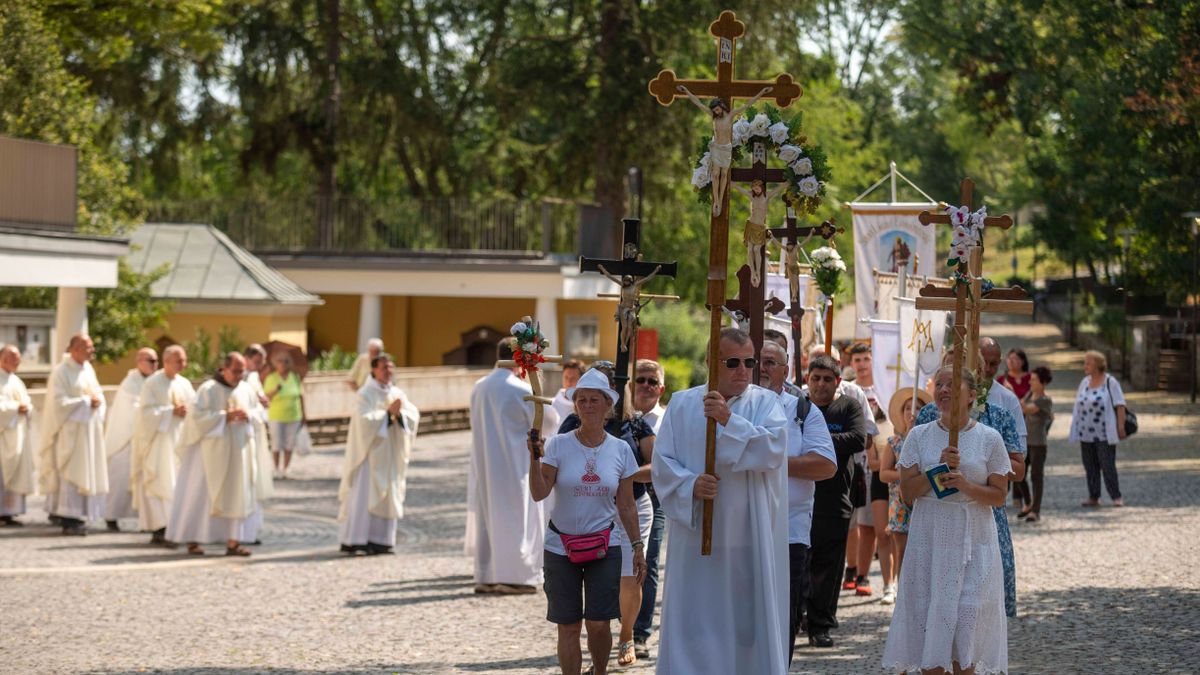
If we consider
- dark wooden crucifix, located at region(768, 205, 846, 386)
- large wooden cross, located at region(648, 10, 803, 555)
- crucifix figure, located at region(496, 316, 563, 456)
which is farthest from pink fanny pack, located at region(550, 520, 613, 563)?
dark wooden crucifix, located at region(768, 205, 846, 386)

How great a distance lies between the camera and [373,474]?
1594cm

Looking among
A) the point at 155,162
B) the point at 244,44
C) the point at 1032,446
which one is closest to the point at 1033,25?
the point at 244,44

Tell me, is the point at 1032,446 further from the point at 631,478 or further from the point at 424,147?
the point at 424,147

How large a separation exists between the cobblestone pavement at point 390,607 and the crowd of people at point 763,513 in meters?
0.95

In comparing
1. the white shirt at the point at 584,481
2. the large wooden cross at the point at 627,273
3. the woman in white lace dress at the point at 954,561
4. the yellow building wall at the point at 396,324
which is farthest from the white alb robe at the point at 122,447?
the yellow building wall at the point at 396,324

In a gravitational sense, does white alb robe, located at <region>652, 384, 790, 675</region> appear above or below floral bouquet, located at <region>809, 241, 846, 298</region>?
below

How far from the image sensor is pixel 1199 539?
53.5 feet

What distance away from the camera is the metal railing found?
123 ft

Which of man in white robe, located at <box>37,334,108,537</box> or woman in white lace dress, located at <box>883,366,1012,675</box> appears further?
man in white robe, located at <box>37,334,108,537</box>

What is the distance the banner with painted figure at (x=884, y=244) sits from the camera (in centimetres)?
1712

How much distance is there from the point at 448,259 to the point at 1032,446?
20787 mm

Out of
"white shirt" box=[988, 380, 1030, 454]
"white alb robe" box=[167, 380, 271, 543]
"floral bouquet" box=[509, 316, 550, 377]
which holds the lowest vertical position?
"white alb robe" box=[167, 380, 271, 543]

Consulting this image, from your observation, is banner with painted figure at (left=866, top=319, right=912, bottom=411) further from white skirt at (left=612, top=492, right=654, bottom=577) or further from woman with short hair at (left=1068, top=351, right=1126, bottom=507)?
white skirt at (left=612, top=492, right=654, bottom=577)

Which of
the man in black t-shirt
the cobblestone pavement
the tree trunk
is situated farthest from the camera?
the tree trunk
